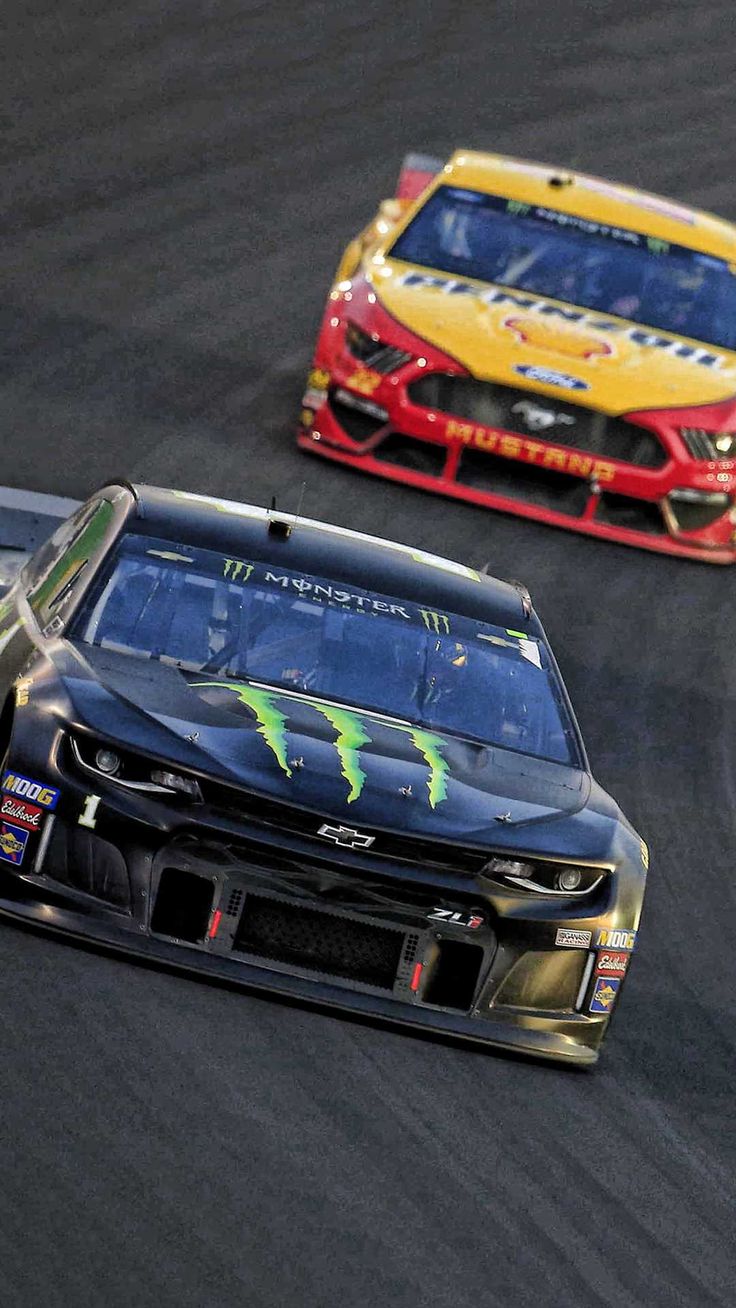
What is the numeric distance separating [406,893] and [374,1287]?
147cm

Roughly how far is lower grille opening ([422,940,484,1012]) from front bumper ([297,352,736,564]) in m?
6.09

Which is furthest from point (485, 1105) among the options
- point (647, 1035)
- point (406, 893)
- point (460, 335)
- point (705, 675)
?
point (460, 335)

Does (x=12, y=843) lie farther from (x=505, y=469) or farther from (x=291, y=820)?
(x=505, y=469)

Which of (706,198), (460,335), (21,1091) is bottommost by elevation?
(706,198)

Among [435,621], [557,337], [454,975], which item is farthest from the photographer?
[557,337]

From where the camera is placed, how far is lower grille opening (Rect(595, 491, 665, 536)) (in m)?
13.5

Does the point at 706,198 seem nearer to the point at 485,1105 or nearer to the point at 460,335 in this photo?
the point at 460,335

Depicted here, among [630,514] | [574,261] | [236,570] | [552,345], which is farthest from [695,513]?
[236,570]

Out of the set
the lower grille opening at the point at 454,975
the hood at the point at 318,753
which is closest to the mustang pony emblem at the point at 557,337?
the hood at the point at 318,753

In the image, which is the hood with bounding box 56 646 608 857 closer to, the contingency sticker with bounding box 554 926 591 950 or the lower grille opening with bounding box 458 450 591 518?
the contingency sticker with bounding box 554 926 591 950

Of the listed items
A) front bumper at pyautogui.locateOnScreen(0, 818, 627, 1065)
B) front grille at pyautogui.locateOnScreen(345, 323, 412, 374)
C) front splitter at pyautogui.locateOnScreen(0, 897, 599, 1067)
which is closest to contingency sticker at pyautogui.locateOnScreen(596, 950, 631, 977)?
front bumper at pyautogui.locateOnScreen(0, 818, 627, 1065)

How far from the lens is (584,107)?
23.1 m

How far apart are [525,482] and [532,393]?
1.54 ft

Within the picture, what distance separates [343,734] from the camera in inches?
300
